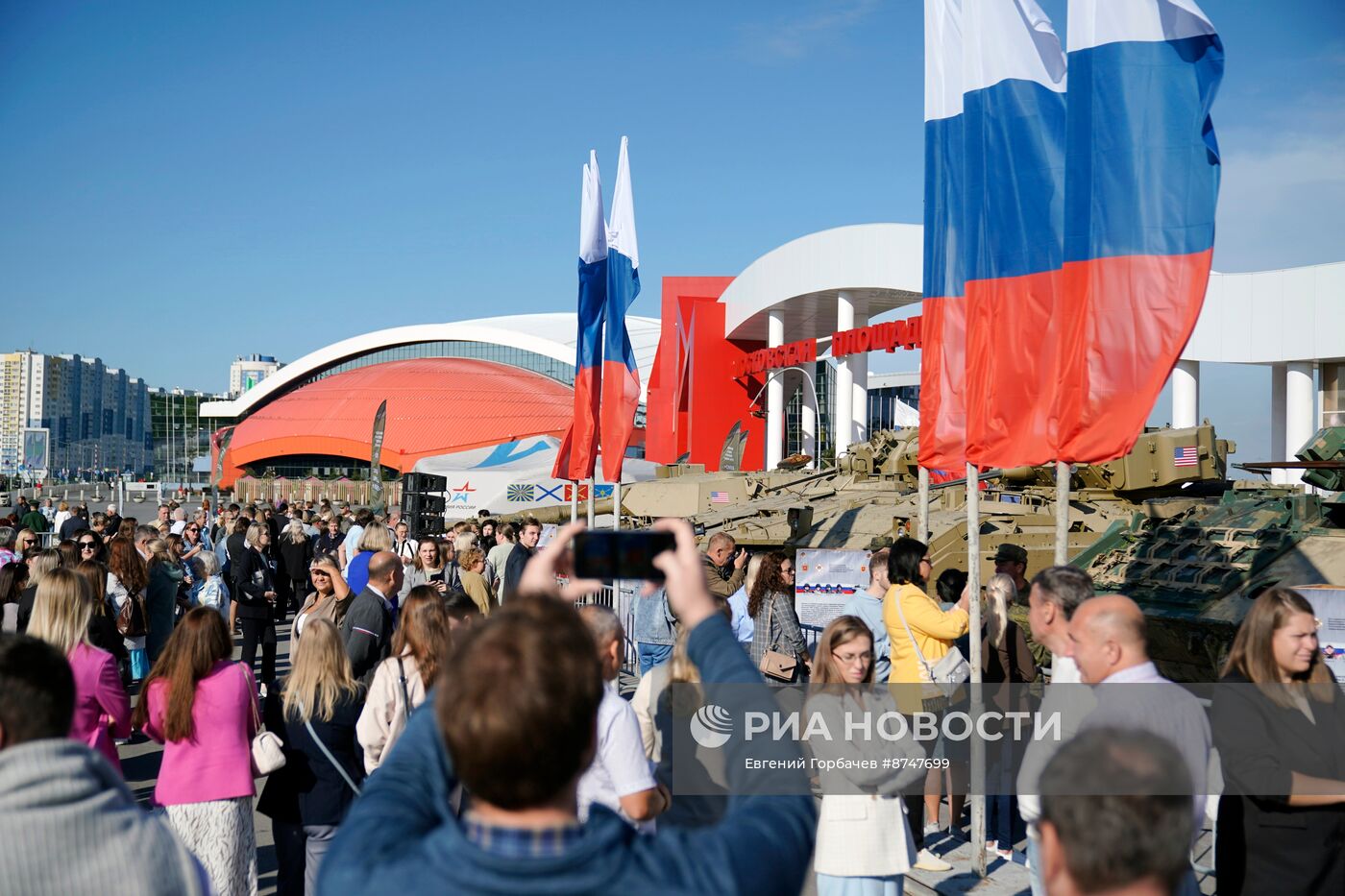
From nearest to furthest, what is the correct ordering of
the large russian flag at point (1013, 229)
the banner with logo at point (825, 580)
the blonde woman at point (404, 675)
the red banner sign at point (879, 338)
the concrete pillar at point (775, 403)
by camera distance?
the blonde woman at point (404, 675)
the large russian flag at point (1013, 229)
the banner with logo at point (825, 580)
the red banner sign at point (879, 338)
the concrete pillar at point (775, 403)

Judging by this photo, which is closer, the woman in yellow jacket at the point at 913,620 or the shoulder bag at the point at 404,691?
the shoulder bag at the point at 404,691

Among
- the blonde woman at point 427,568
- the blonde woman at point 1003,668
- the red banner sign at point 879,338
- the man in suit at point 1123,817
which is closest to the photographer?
the man in suit at point 1123,817

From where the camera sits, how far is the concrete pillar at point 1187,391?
2439cm

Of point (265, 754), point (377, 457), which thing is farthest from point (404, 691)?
Answer: point (377, 457)

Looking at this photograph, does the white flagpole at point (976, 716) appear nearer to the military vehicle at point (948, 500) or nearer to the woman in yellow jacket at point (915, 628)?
the woman in yellow jacket at point (915, 628)

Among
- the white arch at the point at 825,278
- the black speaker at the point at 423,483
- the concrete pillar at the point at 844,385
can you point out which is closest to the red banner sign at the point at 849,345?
the concrete pillar at the point at 844,385

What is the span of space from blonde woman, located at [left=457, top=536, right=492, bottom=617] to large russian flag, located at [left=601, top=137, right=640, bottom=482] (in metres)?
3.36

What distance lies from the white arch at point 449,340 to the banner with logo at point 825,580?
5798 centimetres

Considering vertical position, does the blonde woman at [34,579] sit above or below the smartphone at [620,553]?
below

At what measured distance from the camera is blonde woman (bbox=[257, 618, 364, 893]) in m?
5.39

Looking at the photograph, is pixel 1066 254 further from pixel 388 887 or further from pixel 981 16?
pixel 388 887

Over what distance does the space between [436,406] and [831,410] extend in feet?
87.3

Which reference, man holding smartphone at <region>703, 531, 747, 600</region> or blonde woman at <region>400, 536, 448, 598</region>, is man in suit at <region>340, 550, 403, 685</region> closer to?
man holding smartphone at <region>703, 531, 747, 600</region>

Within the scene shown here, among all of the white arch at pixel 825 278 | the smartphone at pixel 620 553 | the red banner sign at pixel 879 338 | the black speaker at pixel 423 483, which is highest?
the white arch at pixel 825 278
